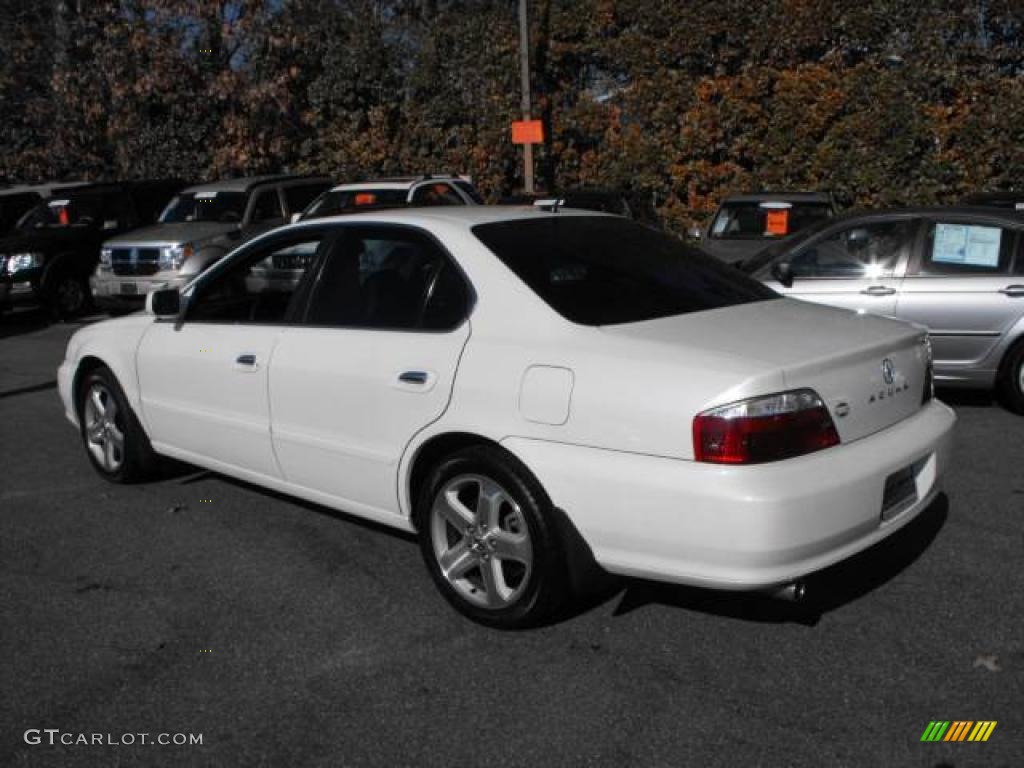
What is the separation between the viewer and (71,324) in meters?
14.2

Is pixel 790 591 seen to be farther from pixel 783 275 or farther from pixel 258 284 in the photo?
pixel 783 275

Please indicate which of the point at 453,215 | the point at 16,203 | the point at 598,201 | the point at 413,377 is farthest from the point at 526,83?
the point at 413,377

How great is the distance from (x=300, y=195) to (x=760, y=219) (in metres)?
6.83

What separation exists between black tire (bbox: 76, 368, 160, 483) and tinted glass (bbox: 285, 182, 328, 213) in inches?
355

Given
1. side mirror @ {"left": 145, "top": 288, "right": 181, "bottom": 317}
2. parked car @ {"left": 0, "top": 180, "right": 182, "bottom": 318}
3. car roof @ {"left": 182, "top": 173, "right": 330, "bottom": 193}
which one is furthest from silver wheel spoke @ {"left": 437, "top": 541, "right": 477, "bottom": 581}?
parked car @ {"left": 0, "top": 180, "right": 182, "bottom": 318}

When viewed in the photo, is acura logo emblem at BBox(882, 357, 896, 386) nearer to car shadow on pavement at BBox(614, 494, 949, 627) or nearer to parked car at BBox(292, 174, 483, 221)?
car shadow on pavement at BBox(614, 494, 949, 627)

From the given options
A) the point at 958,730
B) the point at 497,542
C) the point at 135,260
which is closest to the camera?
the point at 958,730

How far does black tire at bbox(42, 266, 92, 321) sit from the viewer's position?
46.3 feet

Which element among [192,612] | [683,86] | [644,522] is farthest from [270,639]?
[683,86]

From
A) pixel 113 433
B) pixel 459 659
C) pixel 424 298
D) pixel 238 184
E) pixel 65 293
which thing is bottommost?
pixel 65 293

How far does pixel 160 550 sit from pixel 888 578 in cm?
323

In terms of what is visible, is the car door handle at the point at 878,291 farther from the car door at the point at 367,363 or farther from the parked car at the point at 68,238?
the parked car at the point at 68,238

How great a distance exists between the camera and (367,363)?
4.24 metres

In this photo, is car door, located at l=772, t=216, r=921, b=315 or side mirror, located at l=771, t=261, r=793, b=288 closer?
side mirror, located at l=771, t=261, r=793, b=288
